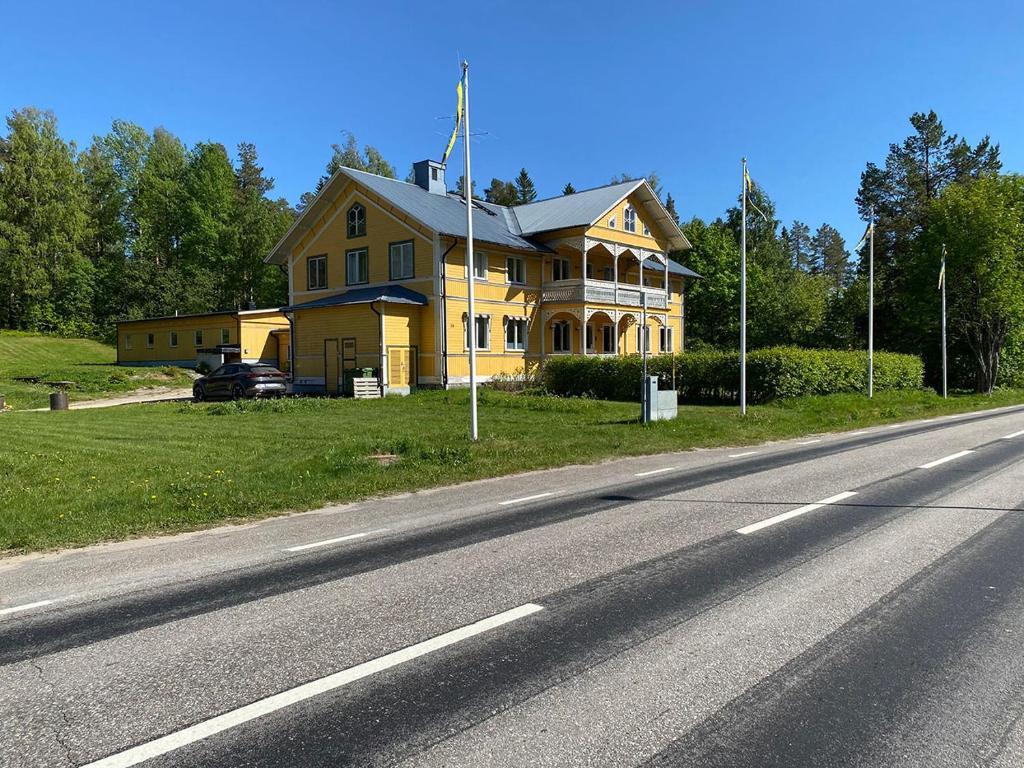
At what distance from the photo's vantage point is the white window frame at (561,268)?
39.1 metres

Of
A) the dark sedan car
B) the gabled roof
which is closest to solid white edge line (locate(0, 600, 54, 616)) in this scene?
the dark sedan car

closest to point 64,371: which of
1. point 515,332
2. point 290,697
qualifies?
point 515,332

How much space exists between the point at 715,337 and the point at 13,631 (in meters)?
58.7

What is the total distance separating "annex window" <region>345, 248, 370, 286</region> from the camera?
3666 cm

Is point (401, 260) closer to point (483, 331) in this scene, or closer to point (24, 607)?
point (483, 331)

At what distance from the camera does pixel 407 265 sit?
34.8 m


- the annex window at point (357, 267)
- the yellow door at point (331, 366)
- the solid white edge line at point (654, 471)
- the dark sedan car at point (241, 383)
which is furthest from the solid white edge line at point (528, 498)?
the annex window at point (357, 267)

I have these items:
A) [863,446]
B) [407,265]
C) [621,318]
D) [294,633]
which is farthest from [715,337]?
[294,633]

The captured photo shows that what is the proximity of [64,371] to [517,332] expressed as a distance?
24150 millimetres

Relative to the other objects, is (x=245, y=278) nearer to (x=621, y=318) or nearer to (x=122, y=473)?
(x=621, y=318)

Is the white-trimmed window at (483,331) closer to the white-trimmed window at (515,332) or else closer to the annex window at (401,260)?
the white-trimmed window at (515,332)

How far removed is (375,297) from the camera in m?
33.1

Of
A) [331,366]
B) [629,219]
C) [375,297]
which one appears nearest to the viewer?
[375,297]

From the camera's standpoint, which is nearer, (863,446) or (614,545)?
(614,545)
